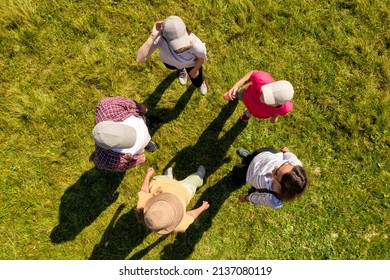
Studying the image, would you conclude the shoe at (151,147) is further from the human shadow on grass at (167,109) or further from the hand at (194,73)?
the hand at (194,73)

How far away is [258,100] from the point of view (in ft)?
15.9

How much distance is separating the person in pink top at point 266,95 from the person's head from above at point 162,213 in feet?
5.99

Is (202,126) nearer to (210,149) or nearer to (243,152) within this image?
(210,149)

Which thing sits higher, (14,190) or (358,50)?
(358,50)

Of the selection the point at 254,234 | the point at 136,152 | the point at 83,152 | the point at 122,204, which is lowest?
the point at 254,234

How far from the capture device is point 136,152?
15.8 ft

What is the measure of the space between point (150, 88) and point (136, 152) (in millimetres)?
2043

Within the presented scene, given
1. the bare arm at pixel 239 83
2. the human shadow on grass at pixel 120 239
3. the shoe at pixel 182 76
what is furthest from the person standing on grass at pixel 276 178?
the human shadow on grass at pixel 120 239

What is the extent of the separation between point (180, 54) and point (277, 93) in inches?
58.1

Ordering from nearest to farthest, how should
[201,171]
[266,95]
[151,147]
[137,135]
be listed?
[266,95] < [137,135] < [151,147] < [201,171]

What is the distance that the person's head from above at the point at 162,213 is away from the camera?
3830mm

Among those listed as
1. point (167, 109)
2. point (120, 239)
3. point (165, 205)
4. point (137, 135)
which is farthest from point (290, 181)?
point (120, 239)
